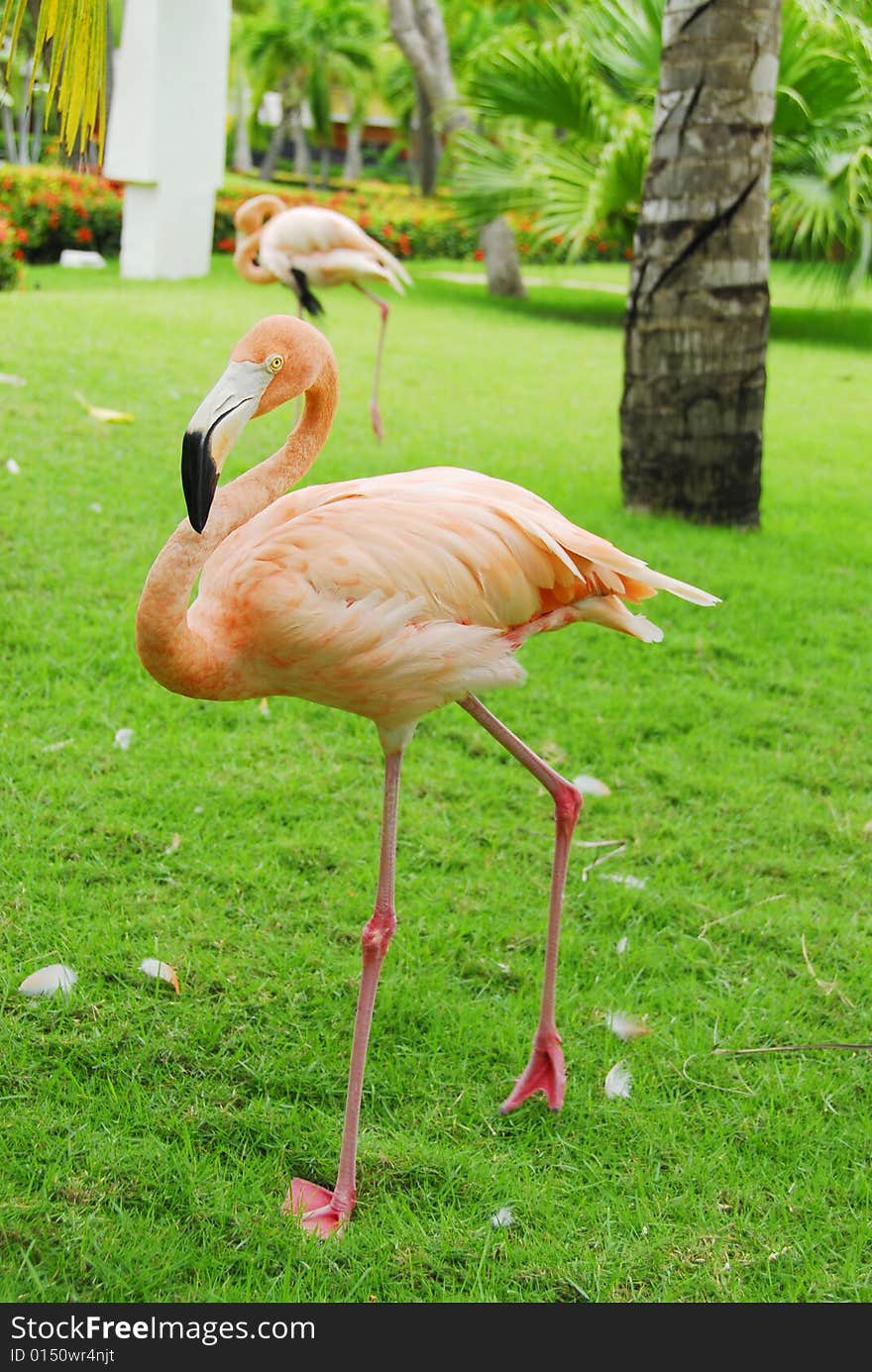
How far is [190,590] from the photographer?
7.52ft

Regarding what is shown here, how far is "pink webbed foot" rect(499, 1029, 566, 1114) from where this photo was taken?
106 inches

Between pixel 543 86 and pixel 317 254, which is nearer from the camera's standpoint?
pixel 317 254

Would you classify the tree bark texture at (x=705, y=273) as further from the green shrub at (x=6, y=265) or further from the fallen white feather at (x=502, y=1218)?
the green shrub at (x=6, y=265)

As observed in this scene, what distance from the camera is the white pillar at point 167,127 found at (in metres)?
14.1

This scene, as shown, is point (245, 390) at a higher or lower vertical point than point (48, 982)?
higher

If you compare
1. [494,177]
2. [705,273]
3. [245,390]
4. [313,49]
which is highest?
[313,49]

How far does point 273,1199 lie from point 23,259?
15205 millimetres

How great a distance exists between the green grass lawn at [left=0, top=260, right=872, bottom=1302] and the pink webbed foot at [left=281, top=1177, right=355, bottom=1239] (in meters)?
0.04

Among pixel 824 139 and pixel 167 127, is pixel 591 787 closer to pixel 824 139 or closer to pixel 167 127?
pixel 824 139

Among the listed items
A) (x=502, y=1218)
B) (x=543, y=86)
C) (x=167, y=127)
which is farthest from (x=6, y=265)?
(x=502, y=1218)

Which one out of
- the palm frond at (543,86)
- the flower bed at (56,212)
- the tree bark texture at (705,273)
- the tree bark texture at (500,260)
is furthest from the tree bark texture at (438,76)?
the tree bark texture at (705,273)

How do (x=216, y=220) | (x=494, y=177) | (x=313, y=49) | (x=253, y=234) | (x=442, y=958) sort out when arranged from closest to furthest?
(x=442, y=958) < (x=253, y=234) < (x=494, y=177) < (x=216, y=220) < (x=313, y=49)

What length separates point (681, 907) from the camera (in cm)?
346

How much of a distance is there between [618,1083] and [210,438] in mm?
1656
